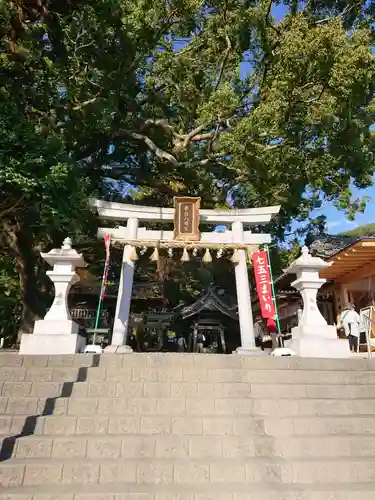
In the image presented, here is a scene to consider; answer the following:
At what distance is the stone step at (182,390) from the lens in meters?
5.71

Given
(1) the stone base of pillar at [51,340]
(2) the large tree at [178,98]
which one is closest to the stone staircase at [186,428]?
(1) the stone base of pillar at [51,340]

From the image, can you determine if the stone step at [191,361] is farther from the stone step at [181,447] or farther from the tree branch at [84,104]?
the tree branch at [84,104]

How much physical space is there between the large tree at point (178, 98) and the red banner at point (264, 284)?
254cm

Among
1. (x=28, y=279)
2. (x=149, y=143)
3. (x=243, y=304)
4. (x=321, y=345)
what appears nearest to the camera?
(x=321, y=345)

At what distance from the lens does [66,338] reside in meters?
7.72

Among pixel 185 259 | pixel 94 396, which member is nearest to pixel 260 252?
pixel 185 259

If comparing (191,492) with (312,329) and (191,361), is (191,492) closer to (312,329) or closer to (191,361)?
(191,361)

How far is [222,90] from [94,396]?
8.19m

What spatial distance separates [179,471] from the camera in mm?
4305

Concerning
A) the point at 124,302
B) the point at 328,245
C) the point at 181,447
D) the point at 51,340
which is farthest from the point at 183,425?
the point at 328,245

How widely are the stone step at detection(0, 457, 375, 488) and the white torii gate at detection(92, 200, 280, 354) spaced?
5.42 metres

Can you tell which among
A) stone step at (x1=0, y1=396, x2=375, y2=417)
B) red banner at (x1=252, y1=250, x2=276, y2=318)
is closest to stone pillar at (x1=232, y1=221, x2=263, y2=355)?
red banner at (x1=252, y1=250, x2=276, y2=318)

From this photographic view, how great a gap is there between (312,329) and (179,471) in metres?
4.77

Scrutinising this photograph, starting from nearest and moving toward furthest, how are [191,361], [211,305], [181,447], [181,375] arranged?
1. [181,447]
2. [181,375]
3. [191,361]
4. [211,305]
